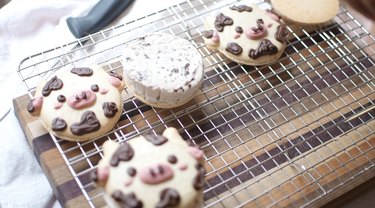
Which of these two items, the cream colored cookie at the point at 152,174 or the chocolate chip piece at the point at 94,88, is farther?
the chocolate chip piece at the point at 94,88

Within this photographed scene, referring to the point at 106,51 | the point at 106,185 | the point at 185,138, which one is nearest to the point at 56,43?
the point at 106,51

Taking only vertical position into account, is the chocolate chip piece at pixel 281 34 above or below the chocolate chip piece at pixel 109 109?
above

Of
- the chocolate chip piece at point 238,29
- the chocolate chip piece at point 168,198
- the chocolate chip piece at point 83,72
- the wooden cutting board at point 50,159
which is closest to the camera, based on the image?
the chocolate chip piece at point 168,198

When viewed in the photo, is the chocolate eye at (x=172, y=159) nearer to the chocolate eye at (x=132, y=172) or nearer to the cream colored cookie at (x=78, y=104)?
the chocolate eye at (x=132, y=172)

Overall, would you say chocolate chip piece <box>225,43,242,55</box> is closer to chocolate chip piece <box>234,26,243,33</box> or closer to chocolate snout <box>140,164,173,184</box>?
chocolate chip piece <box>234,26,243,33</box>

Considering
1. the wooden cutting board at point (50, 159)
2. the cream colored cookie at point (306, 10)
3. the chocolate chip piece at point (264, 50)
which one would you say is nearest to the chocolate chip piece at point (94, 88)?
the wooden cutting board at point (50, 159)

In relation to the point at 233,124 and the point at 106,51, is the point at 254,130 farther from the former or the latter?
the point at 106,51
